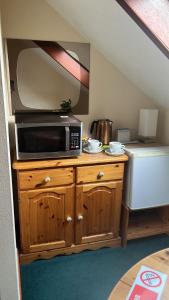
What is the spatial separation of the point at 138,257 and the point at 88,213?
568 mm

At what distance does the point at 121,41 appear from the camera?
1.79 metres

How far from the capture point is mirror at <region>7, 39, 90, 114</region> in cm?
198

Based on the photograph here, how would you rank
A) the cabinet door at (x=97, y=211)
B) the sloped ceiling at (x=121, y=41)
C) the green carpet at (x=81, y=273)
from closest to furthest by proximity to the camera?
the sloped ceiling at (x=121, y=41) < the green carpet at (x=81, y=273) < the cabinet door at (x=97, y=211)

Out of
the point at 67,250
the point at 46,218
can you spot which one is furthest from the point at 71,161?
the point at 67,250

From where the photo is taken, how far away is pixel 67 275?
184 centimetres

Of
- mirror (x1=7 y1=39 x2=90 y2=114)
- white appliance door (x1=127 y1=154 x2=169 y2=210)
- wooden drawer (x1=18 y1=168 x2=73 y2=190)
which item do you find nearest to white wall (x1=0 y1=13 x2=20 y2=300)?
wooden drawer (x1=18 y1=168 x2=73 y2=190)

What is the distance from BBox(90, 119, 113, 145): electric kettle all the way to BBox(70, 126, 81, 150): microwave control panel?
42cm

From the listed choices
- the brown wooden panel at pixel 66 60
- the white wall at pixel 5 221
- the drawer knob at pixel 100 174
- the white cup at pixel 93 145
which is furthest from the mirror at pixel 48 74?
the white wall at pixel 5 221

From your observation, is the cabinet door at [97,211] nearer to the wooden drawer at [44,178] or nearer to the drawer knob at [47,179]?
the wooden drawer at [44,178]

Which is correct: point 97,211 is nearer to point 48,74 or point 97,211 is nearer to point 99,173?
point 99,173

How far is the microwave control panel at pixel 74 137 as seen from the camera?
→ 1801mm

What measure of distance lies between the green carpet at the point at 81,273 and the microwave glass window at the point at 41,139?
936 mm

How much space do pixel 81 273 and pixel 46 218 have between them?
0.50 m

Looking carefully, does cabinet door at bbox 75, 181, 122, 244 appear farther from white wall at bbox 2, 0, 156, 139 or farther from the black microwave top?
white wall at bbox 2, 0, 156, 139
